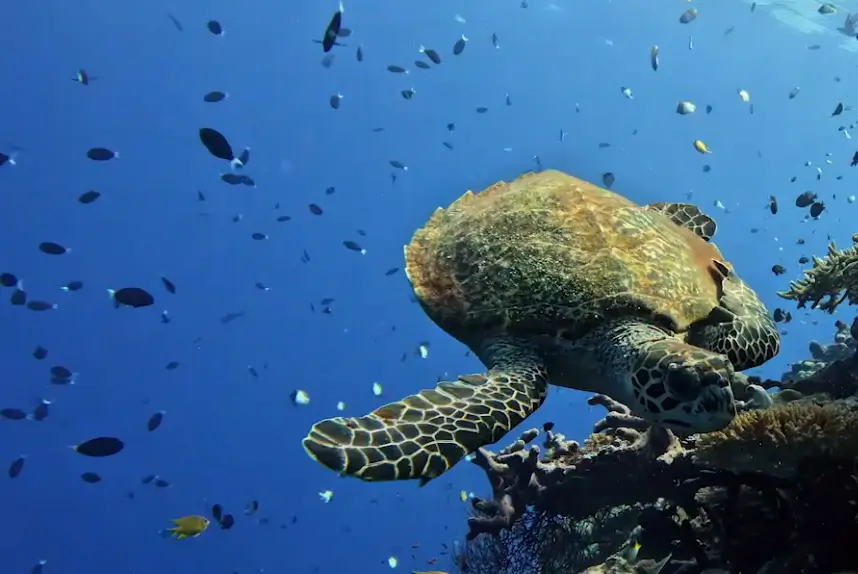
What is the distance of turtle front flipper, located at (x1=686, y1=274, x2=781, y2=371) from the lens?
4719mm

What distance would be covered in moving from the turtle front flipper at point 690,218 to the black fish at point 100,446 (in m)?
7.56

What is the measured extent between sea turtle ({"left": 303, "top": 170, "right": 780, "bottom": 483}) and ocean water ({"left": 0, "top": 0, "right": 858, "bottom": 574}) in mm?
33957

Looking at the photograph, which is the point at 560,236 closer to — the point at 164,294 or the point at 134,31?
the point at 134,31

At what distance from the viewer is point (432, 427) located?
150 inches

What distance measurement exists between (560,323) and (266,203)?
148 ft

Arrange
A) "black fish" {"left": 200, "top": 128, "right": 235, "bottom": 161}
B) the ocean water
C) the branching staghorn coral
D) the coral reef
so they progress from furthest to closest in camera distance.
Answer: the ocean water < "black fish" {"left": 200, "top": 128, "right": 235, "bottom": 161} < the branching staghorn coral < the coral reef

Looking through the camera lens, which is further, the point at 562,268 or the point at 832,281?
the point at 832,281

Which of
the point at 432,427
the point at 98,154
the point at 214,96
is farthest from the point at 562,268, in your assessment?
the point at 214,96

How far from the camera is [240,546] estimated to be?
51375mm

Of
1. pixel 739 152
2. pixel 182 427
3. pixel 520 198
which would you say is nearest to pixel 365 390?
pixel 182 427

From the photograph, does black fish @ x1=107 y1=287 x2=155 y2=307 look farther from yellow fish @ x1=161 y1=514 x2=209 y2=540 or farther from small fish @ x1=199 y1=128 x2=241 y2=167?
yellow fish @ x1=161 y1=514 x2=209 y2=540

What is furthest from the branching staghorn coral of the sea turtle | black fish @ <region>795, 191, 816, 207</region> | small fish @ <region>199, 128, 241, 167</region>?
small fish @ <region>199, 128, 241, 167</region>

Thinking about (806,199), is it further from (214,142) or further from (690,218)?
(214,142)

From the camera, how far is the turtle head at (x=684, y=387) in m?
3.56
